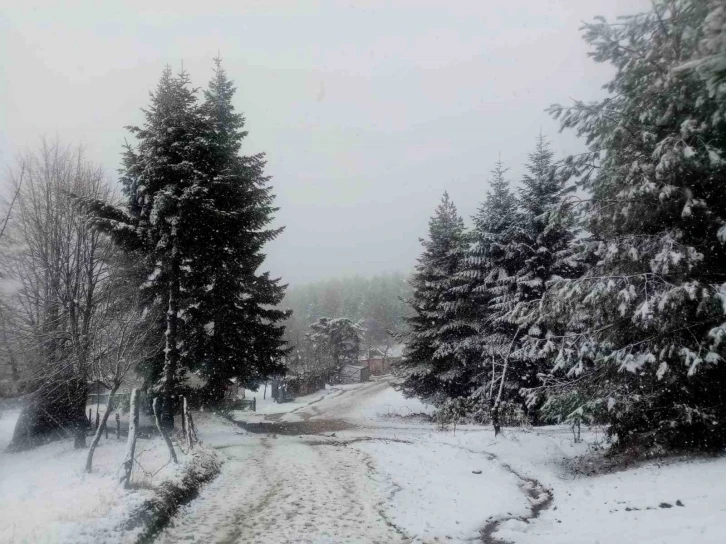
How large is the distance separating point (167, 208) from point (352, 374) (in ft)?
149

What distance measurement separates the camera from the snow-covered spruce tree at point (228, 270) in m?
18.2

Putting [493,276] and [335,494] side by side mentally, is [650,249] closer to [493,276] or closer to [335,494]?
[335,494]

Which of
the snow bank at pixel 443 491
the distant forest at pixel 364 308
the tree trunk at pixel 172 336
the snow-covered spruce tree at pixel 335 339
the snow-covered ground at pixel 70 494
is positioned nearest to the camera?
the snow-covered ground at pixel 70 494

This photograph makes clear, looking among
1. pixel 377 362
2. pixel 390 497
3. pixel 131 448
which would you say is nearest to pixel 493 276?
pixel 390 497

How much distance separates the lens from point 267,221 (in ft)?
67.0

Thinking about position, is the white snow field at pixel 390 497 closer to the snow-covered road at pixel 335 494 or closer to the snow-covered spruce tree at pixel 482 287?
the snow-covered road at pixel 335 494

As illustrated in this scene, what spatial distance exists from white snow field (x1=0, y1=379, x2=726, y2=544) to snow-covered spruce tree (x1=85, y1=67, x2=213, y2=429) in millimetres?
4430

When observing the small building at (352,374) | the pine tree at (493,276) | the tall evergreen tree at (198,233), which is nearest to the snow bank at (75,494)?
the tall evergreen tree at (198,233)

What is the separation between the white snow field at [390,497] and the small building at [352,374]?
41.3m

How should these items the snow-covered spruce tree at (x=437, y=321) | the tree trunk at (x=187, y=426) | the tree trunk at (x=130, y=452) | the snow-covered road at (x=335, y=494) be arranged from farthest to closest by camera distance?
the snow-covered spruce tree at (x=437, y=321) < the tree trunk at (x=187, y=426) < the tree trunk at (x=130, y=452) < the snow-covered road at (x=335, y=494)

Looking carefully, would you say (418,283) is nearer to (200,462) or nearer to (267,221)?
(267,221)

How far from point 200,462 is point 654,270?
39.9ft

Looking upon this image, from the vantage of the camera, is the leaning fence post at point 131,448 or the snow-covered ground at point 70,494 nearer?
the snow-covered ground at point 70,494

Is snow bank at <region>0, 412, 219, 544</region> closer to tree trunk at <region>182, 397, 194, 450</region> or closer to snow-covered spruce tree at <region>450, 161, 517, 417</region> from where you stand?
tree trunk at <region>182, 397, 194, 450</region>
